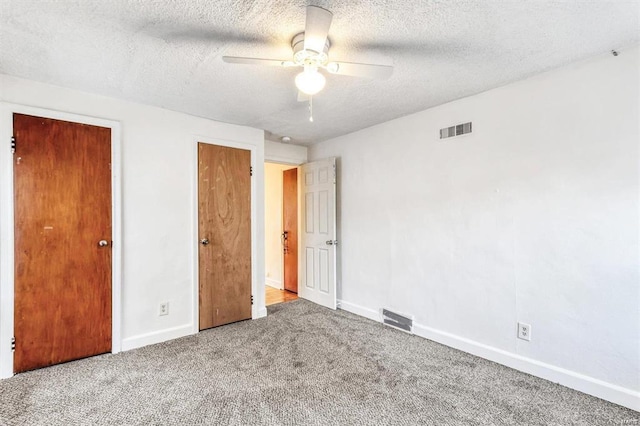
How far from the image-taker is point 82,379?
7.71 feet

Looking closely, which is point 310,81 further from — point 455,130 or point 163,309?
point 163,309

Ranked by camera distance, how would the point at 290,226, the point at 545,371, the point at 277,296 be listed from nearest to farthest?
the point at 545,371 → the point at 277,296 → the point at 290,226

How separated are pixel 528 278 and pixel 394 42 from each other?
2.11m

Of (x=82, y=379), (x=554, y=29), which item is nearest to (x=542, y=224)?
(x=554, y=29)

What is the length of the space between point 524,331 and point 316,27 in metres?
2.72

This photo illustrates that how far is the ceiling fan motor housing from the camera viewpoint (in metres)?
1.79

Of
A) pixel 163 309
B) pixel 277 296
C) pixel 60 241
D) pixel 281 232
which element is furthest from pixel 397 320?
pixel 60 241

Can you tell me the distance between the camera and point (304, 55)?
1804 millimetres

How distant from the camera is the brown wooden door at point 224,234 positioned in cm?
337

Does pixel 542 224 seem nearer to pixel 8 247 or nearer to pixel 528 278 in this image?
pixel 528 278

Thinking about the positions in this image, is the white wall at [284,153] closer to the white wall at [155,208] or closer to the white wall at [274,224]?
the white wall at [274,224]

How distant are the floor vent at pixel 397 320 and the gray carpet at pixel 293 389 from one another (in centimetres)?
27

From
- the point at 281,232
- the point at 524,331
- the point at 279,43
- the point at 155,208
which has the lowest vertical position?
the point at 524,331

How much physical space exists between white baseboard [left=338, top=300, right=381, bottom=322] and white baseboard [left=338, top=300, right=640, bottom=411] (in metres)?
0.56
